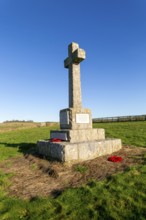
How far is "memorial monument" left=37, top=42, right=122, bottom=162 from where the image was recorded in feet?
27.4

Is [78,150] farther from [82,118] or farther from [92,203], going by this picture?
[92,203]

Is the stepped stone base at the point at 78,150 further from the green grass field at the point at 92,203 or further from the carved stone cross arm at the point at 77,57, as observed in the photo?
the carved stone cross arm at the point at 77,57

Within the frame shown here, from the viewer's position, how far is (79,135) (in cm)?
1000

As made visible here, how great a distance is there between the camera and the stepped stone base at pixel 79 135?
972 cm

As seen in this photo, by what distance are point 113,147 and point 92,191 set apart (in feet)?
16.4

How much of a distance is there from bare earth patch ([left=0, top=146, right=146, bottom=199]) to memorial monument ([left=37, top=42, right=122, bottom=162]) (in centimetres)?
67

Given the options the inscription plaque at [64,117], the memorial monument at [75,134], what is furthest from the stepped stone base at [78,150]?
the inscription plaque at [64,117]

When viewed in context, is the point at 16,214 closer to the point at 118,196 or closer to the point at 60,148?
the point at 118,196

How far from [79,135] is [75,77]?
3.71 meters

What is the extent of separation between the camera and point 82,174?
260 inches

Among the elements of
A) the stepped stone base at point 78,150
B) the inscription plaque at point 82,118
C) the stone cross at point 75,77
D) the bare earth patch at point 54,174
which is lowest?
the bare earth patch at point 54,174

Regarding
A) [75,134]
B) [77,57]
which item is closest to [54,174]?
[75,134]

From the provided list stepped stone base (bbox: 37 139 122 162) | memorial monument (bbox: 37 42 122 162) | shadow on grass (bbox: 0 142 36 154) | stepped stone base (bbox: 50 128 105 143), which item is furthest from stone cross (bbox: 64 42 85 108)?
shadow on grass (bbox: 0 142 36 154)

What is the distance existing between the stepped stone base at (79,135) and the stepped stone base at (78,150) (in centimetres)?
95
